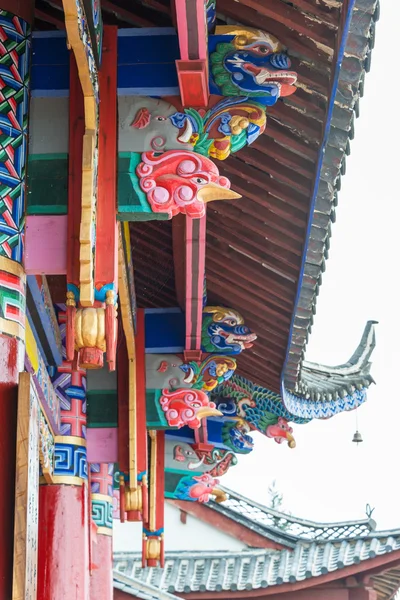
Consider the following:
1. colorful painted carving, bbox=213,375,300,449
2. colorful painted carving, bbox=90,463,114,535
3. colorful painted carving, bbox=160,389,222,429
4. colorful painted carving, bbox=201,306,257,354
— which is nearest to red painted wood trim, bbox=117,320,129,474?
colorful painted carving, bbox=160,389,222,429

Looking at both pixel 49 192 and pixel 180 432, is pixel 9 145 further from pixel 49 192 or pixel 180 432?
pixel 180 432

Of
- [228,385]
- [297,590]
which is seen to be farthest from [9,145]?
[297,590]

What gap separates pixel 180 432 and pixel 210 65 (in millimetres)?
6505

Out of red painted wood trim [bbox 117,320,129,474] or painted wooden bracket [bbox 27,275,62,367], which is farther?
red painted wood trim [bbox 117,320,129,474]

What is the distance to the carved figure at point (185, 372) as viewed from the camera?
8438 millimetres

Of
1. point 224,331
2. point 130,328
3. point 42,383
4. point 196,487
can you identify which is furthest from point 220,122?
point 196,487

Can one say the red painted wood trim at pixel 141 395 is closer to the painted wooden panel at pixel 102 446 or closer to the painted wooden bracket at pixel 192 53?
the painted wooden panel at pixel 102 446

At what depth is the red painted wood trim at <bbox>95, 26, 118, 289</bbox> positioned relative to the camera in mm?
4793

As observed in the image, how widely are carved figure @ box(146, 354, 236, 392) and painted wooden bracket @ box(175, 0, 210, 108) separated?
362cm

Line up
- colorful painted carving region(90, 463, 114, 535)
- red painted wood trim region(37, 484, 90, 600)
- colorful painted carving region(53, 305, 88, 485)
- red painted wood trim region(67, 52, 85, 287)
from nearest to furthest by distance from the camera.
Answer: red painted wood trim region(67, 52, 85, 287), red painted wood trim region(37, 484, 90, 600), colorful painted carving region(53, 305, 88, 485), colorful painted carving region(90, 463, 114, 535)

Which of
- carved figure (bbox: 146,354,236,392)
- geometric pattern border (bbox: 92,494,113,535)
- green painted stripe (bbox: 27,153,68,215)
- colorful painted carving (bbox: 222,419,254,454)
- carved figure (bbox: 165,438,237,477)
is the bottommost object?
geometric pattern border (bbox: 92,494,113,535)

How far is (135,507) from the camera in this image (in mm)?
8211

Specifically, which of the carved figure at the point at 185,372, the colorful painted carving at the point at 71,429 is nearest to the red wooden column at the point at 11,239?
the colorful painted carving at the point at 71,429

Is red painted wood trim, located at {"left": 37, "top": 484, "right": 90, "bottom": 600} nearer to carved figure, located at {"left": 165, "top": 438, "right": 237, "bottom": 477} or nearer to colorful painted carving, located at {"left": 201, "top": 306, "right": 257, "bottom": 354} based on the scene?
colorful painted carving, located at {"left": 201, "top": 306, "right": 257, "bottom": 354}
